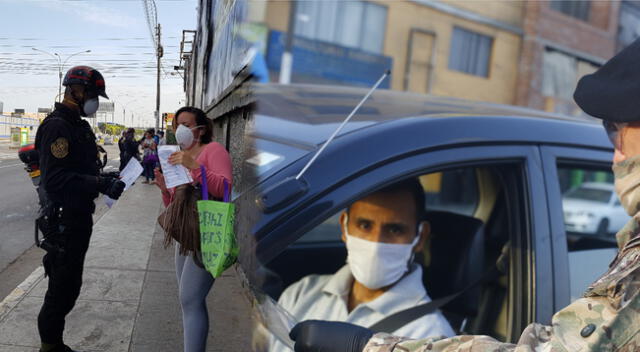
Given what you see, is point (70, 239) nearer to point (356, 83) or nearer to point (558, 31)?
point (356, 83)

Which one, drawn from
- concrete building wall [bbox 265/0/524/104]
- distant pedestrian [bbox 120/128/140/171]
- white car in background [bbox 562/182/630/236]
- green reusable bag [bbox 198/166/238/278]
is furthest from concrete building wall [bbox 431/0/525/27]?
distant pedestrian [bbox 120/128/140/171]

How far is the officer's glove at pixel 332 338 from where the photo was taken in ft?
3.64

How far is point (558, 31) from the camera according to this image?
156 centimetres

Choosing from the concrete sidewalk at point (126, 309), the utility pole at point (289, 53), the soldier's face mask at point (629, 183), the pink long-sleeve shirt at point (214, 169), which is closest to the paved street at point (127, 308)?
the concrete sidewalk at point (126, 309)

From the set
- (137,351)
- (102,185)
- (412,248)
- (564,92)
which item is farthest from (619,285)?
(137,351)

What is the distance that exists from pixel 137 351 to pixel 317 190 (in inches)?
93.4

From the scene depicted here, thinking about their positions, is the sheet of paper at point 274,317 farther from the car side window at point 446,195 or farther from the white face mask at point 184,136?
the white face mask at point 184,136

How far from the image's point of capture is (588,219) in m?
2.22

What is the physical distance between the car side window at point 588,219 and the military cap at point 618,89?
32.8 inches

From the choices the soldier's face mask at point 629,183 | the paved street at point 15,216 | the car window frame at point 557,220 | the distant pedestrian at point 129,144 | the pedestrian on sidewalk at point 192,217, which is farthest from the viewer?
the distant pedestrian at point 129,144

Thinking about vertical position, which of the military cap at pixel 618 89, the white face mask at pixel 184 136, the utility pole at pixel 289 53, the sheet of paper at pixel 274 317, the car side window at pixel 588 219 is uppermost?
the utility pole at pixel 289 53

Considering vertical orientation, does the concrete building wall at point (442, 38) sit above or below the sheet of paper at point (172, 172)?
above

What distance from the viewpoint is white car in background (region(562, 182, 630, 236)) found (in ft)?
6.97

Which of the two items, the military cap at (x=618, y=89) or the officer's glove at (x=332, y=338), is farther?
the officer's glove at (x=332, y=338)
